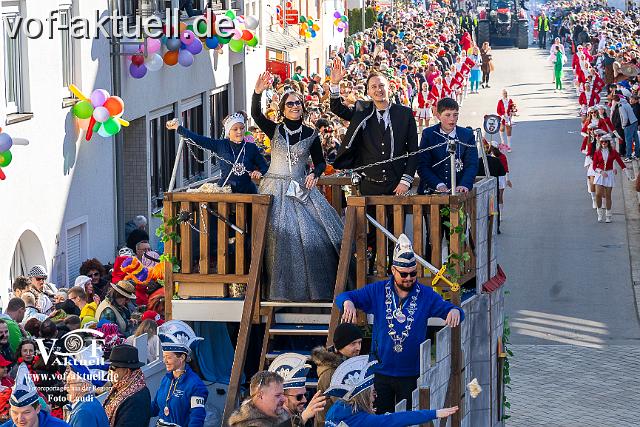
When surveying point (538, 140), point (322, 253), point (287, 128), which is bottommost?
point (538, 140)

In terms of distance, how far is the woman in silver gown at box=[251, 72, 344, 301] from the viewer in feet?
44.3

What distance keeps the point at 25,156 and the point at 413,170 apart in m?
7.23

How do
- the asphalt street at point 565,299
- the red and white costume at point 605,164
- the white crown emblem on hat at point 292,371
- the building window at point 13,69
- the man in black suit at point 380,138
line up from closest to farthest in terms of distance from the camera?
the white crown emblem on hat at point 292,371 → the man in black suit at point 380,138 → the asphalt street at point 565,299 → the building window at point 13,69 → the red and white costume at point 605,164

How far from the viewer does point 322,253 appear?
1365 centimetres

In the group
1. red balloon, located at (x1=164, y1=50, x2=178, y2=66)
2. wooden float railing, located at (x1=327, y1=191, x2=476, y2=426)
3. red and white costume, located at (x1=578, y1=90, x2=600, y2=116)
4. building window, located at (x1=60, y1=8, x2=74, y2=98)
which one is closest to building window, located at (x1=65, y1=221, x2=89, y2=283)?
building window, located at (x1=60, y1=8, x2=74, y2=98)

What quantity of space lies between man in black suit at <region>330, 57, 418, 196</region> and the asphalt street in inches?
176

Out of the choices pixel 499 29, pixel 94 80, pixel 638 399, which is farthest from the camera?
pixel 499 29

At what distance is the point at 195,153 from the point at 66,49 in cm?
791

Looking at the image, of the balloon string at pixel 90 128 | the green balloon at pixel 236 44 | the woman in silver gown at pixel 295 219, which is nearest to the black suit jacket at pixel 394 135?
the woman in silver gown at pixel 295 219

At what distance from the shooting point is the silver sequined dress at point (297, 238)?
13.5 m

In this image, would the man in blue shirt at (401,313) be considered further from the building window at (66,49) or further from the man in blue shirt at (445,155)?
the building window at (66,49)

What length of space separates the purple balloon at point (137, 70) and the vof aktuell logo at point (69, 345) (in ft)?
35.2

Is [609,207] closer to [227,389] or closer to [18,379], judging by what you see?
[227,389]

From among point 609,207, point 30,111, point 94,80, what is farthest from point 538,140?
point 30,111
